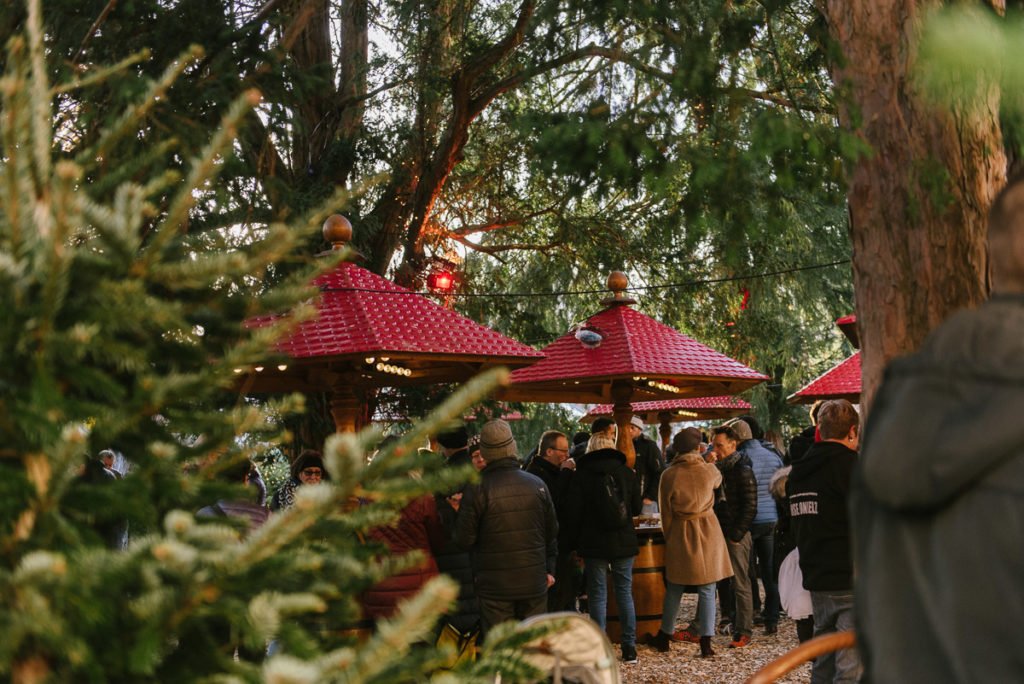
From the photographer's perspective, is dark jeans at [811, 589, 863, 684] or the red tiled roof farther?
the red tiled roof

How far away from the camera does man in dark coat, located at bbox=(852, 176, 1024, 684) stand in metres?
1.66

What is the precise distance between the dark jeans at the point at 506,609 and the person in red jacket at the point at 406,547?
55 cm

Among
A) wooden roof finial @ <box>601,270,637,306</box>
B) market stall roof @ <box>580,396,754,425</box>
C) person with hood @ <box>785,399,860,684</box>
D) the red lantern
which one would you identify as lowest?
person with hood @ <box>785,399,860,684</box>

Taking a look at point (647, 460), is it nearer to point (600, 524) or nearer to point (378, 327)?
point (600, 524)

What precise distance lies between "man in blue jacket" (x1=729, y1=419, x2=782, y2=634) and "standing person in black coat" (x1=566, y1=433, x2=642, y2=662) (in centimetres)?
156

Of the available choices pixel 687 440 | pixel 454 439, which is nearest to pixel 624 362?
pixel 687 440

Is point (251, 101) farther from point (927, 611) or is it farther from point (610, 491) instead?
point (610, 491)

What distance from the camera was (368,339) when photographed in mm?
7598

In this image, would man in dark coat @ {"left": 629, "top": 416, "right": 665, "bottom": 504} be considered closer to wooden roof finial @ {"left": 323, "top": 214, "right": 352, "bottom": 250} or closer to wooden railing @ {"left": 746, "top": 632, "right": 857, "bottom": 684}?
wooden roof finial @ {"left": 323, "top": 214, "right": 352, "bottom": 250}

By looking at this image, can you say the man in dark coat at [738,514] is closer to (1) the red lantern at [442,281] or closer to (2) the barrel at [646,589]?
(2) the barrel at [646,589]

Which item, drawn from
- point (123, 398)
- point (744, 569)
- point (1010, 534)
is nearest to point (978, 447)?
point (1010, 534)

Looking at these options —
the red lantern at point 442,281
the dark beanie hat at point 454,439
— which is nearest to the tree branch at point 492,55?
the red lantern at point 442,281

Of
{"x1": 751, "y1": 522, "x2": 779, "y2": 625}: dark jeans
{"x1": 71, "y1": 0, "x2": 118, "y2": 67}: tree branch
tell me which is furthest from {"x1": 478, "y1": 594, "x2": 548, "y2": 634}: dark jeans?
{"x1": 751, "y1": 522, "x2": 779, "y2": 625}: dark jeans

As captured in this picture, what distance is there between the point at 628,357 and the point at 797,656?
7.50 meters
